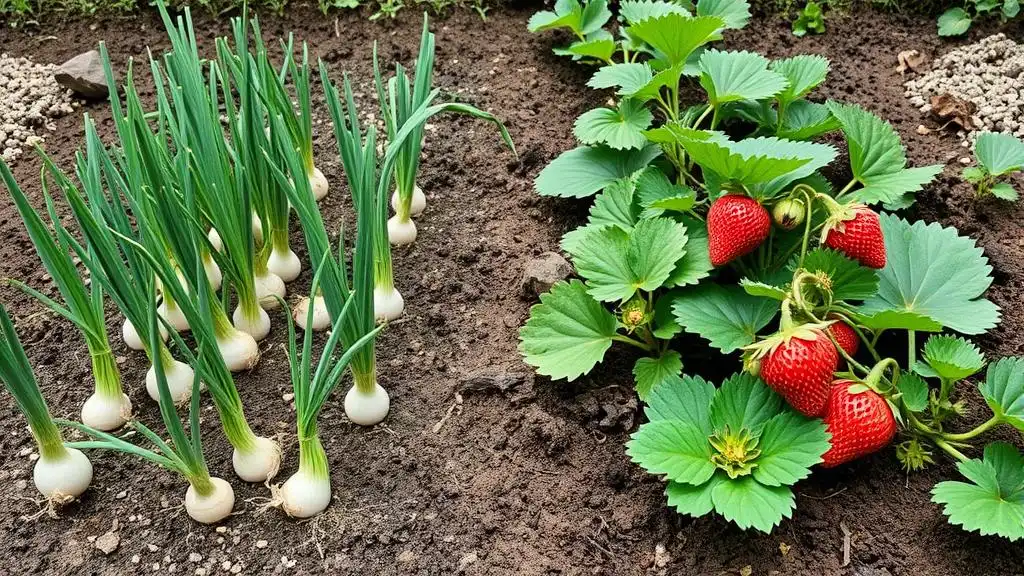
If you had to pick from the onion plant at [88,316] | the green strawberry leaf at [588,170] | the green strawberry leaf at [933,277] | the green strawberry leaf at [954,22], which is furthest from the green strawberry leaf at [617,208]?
the green strawberry leaf at [954,22]

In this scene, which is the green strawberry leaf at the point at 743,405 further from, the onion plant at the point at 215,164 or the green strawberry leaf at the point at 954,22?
the green strawberry leaf at the point at 954,22

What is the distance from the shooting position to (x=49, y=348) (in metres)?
1.76

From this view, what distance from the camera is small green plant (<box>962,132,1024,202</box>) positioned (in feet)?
5.97

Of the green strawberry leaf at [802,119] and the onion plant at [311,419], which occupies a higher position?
the green strawberry leaf at [802,119]

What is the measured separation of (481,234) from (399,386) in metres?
0.44

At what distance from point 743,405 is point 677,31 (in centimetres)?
89

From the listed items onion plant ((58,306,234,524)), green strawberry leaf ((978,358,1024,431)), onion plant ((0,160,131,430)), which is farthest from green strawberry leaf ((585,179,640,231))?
onion plant ((0,160,131,430))

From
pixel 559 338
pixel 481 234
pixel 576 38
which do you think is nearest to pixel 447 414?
pixel 559 338

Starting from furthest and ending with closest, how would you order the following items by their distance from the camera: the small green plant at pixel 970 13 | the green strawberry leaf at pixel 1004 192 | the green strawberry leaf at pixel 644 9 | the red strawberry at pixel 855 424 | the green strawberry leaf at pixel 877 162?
1. the small green plant at pixel 970 13
2. the green strawberry leaf at pixel 644 9
3. the green strawberry leaf at pixel 1004 192
4. the green strawberry leaf at pixel 877 162
5. the red strawberry at pixel 855 424

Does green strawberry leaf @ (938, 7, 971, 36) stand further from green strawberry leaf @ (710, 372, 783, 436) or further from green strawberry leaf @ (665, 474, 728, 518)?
green strawberry leaf @ (665, 474, 728, 518)

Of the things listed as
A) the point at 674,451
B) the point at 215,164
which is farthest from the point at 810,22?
the point at 215,164

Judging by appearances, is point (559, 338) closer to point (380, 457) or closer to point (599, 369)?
point (599, 369)

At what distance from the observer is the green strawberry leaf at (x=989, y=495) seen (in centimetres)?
127

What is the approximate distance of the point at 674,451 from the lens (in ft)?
4.49
